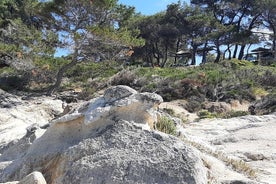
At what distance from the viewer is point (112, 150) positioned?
4.64 metres

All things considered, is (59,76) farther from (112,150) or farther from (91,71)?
(112,150)

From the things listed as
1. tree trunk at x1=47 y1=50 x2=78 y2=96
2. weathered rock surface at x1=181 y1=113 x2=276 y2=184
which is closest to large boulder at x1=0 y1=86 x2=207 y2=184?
weathered rock surface at x1=181 y1=113 x2=276 y2=184

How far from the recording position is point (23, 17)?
31812 mm

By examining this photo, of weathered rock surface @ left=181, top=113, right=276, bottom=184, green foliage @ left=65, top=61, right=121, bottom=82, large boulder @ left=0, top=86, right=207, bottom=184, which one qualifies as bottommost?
weathered rock surface @ left=181, top=113, right=276, bottom=184

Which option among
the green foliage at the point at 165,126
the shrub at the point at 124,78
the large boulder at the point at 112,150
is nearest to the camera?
the large boulder at the point at 112,150

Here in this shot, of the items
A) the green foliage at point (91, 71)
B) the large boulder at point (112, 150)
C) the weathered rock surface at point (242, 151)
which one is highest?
the green foliage at point (91, 71)

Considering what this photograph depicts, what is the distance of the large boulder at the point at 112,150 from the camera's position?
4.24 metres

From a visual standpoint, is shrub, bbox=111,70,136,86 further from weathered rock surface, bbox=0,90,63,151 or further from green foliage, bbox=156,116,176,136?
green foliage, bbox=156,116,176,136

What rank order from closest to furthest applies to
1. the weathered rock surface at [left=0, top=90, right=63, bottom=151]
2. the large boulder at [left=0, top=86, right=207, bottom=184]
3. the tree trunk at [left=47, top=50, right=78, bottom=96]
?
the large boulder at [left=0, top=86, right=207, bottom=184] < the weathered rock surface at [left=0, top=90, right=63, bottom=151] < the tree trunk at [left=47, top=50, right=78, bottom=96]

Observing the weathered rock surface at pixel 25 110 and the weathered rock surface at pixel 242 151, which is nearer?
the weathered rock surface at pixel 242 151

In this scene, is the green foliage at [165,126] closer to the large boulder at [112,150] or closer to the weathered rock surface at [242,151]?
the weathered rock surface at [242,151]

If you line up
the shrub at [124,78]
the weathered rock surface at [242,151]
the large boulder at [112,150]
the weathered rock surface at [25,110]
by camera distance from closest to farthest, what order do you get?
the large boulder at [112,150]
the weathered rock surface at [242,151]
the weathered rock surface at [25,110]
the shrub at [124,78]

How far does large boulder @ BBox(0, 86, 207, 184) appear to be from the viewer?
4.24 metres

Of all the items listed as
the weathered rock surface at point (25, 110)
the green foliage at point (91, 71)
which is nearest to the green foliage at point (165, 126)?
the weathered rock surface at point (25, 110)
